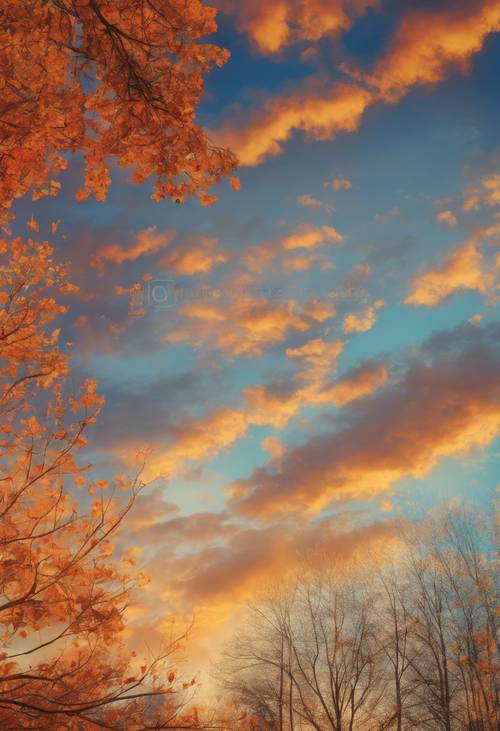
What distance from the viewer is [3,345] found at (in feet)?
19.8

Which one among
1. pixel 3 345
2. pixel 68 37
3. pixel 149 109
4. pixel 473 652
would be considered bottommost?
pixel 473 652

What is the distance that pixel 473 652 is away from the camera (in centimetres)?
2247

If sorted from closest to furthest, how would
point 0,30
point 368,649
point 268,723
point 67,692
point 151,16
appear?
point 0,30, point 151,16, point 67,692, point 368,649, point 268,723

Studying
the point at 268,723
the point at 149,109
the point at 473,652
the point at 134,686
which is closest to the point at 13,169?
the point at 149,109

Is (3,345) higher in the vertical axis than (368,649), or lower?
higher

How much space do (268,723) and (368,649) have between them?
6.88 meters

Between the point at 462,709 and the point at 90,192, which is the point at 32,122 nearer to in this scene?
the point at 90,192

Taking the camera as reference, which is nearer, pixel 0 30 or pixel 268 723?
pixel 0 30

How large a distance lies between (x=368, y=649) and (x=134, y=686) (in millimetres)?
22343

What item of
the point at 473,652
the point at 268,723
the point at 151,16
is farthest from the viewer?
the point at 268,723

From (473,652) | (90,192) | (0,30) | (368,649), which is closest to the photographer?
(0,30)

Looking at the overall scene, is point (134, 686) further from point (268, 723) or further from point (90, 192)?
point (268, 723)

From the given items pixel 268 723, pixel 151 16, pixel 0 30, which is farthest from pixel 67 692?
pixel 268 723

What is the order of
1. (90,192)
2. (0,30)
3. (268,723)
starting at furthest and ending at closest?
(268,723)
(90,192)
(0,30)
